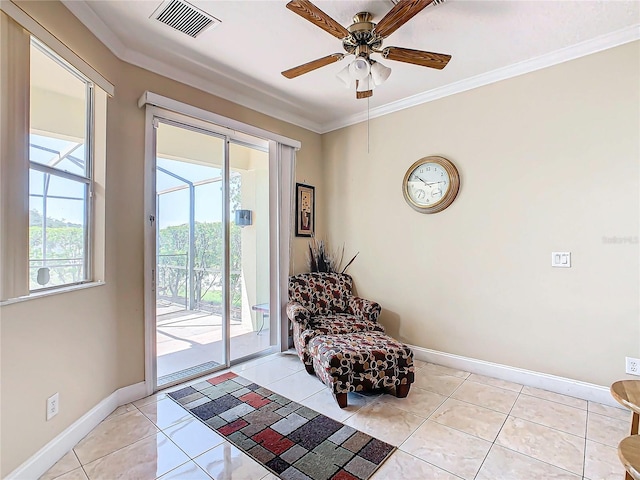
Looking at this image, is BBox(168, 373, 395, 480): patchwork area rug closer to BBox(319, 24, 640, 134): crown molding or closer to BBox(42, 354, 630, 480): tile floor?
BBox(42, 354, 630, 480): tile floor

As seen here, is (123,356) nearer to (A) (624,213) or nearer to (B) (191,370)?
(B) (191,370)

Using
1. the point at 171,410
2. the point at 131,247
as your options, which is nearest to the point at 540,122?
the point at 131,247

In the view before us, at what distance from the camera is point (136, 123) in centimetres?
248

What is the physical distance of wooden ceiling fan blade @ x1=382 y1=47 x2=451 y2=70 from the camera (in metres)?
1.97

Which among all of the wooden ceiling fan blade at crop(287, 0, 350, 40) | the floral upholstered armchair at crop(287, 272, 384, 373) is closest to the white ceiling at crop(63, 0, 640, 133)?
the wooden ceiling fan blade at crop(287, 0, 350, 40)

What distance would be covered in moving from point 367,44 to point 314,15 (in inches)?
19.3

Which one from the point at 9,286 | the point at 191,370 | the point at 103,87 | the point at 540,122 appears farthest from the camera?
the point at 191,370

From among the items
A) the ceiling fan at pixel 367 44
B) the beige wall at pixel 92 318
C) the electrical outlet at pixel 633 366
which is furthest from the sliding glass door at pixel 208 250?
the electrical outlet at pixel 633 366

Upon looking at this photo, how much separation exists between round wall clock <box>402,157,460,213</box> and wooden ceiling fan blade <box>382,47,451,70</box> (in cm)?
119

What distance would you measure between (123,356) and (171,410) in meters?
0.54

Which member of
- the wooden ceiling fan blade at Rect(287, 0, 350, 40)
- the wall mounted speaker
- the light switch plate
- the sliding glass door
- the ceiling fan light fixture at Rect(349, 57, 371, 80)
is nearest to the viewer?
the wooden ceiling fan blade at Rect(287, 0, 350, 40)

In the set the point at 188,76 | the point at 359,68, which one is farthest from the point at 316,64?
the point at 188,76

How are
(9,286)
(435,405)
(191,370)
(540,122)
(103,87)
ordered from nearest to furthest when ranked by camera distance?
(9,286) → (103,87) → (435,405) → (540,122) → (191,370)

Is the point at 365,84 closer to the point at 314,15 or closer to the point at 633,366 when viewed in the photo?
the point at 314,15
